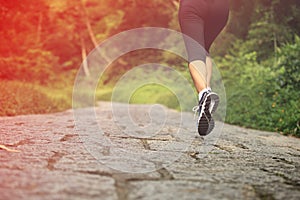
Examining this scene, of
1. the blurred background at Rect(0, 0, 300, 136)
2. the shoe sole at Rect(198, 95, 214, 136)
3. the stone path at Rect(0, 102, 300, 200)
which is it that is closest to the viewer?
the stone path at Rect(0, 102, 300, 200)

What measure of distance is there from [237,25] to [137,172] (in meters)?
11.7

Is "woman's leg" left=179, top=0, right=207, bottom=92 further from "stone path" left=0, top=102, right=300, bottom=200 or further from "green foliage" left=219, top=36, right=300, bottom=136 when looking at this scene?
"green foliage" left=219, top=36, right=300, bottom=136

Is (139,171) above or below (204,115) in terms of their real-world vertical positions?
below

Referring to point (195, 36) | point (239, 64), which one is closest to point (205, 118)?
point (195, 36)

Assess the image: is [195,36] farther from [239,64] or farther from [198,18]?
[239,64]

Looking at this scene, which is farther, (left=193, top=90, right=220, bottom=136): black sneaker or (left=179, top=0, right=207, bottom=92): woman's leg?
(left=179, top=0, right=207, bottom=92): woman's leg

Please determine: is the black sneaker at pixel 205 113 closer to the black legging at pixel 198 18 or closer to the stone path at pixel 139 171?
the stone path at pixel 139 171

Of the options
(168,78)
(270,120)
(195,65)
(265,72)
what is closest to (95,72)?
(168,78)

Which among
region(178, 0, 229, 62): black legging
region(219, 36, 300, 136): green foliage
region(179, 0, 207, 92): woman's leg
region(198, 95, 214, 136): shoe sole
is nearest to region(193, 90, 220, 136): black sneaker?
region(198, 95, 214, 136): shoe sole

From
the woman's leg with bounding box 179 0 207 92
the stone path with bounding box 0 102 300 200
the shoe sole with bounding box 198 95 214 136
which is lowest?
the stone path with bounding box 0 102 300 200

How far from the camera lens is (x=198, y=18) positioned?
3.72 meters

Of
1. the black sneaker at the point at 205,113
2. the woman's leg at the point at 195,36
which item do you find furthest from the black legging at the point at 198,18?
the black sneaker at the point at 205,113

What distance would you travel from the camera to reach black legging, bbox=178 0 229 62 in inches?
144

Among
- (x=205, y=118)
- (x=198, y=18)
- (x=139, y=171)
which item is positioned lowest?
(x=139, y=171)
